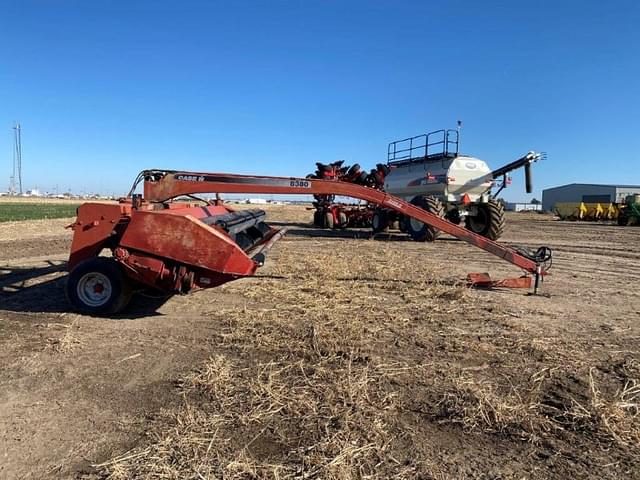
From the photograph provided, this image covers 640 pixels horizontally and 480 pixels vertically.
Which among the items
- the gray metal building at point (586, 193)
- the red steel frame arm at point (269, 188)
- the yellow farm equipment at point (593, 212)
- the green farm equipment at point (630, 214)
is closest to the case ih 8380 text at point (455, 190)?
the red steel frame arm at point (269, 188)

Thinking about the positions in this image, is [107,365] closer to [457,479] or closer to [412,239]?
[457,479]

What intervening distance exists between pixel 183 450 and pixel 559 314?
4853 millimetres

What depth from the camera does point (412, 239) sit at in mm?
14523

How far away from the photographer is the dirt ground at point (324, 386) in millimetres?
2578

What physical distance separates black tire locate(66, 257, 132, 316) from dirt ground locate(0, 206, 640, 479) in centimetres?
16

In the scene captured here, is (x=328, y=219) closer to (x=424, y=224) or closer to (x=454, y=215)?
(x=454, y=215)

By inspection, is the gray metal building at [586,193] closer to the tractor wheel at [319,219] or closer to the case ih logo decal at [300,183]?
the tractor wheel at [319,219]

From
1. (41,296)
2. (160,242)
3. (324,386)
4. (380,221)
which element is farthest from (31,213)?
(324,386)

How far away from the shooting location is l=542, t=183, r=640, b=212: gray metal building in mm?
58906

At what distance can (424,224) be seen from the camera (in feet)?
40.5

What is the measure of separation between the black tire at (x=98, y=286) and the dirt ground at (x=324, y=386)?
161 mm

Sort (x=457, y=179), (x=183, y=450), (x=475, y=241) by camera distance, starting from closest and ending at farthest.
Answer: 1. (x=183, y=450)
2. (x=475, y=241)
3. (x=457, y=179)

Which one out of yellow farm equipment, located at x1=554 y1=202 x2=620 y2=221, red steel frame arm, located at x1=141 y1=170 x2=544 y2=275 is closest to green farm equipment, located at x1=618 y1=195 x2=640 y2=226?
yellow farm equipment, located at x1=554 y1=202 x2=620 y2=221

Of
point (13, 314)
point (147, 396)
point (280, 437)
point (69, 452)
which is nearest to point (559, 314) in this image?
point (280, 437)
